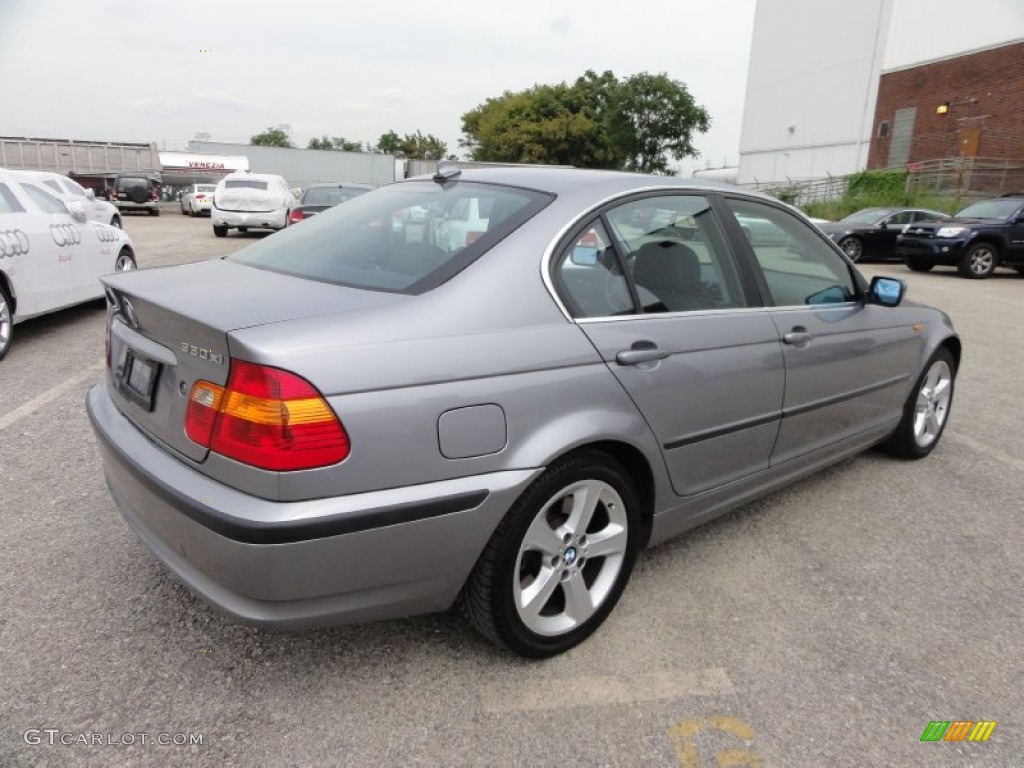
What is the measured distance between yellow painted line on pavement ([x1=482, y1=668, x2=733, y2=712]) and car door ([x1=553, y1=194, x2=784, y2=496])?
0.67 m

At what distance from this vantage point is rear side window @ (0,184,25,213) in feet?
19.9

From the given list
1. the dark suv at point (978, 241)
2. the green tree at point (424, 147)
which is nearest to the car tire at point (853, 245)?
the dark suv at point (978, 241)

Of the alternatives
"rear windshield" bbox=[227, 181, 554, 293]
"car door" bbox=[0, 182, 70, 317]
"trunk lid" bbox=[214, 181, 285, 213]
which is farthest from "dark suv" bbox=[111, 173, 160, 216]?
"rear windshield" bbox=[227, 181, 554, 293]

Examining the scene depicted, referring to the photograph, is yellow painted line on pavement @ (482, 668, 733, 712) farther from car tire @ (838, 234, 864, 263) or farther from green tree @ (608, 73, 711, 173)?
green tree @ (608, 73, 711, 173)

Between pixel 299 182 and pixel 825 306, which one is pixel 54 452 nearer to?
pixel 825 306

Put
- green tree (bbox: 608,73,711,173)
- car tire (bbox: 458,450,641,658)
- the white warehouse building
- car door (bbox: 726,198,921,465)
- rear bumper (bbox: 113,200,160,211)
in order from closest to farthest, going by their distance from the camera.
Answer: car tire (bbox: 458,450,641,658), car door (bbox: 726,198,921,465), rear bumper (bbox: 113,200,160,211), the white warehouse building, green tree (bbox: 608,73,711,173)

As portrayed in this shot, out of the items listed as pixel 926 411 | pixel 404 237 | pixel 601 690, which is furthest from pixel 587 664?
pixel 926 411

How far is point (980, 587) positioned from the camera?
293cm

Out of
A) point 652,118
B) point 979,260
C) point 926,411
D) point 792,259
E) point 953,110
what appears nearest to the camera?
point 792,259

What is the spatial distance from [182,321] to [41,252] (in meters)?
5.30

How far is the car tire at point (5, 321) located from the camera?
5.69 metres

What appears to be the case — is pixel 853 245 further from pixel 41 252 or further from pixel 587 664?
pixel 587 664

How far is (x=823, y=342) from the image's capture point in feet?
10.4

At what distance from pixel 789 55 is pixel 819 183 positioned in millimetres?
10441
